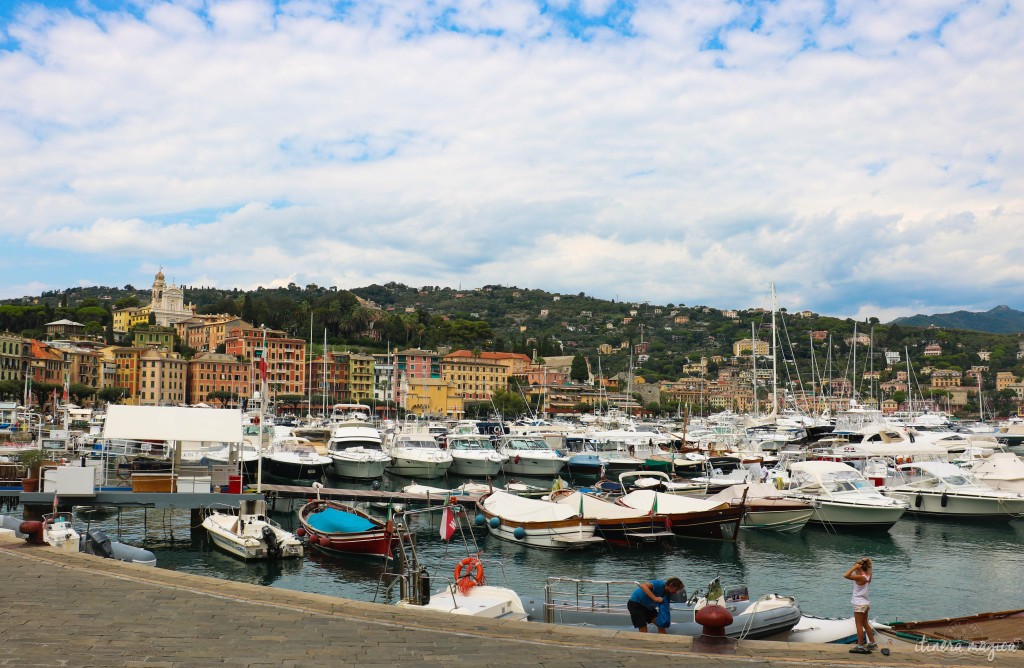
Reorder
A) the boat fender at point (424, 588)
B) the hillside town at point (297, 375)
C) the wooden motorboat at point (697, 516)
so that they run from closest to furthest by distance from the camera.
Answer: the boat fender at point (424, 588) → the wooden motorboat at point (697, 516) → the hillside town at point (297, 375)

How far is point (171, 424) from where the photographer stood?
1118 inches

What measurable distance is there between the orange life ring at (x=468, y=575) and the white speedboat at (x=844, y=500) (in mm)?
18250

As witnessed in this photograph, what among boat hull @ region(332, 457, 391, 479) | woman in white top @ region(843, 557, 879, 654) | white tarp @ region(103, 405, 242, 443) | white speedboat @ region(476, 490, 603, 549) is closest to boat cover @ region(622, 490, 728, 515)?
white speedboat @ region(476, 490, 603, 549)

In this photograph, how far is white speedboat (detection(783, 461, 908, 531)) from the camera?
31016 millimetres

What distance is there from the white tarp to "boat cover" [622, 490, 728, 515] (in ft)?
45.7

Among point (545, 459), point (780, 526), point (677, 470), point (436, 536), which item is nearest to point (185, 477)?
point (436, 536)

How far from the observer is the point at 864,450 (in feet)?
166

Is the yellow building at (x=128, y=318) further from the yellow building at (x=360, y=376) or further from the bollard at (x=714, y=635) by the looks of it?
the bollard at (x=714, y=635)

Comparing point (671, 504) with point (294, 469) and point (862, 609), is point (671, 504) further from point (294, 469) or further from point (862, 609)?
point (294, 469)

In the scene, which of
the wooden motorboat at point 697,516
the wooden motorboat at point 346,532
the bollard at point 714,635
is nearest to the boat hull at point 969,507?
the wooden motorboat at point 697,516

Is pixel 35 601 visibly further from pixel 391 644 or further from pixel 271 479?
pixel 271 479

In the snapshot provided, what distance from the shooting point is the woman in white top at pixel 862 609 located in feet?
37.6

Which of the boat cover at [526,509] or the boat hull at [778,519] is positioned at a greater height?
the boat cover at [526,509]

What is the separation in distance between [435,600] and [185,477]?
15.2 metres
